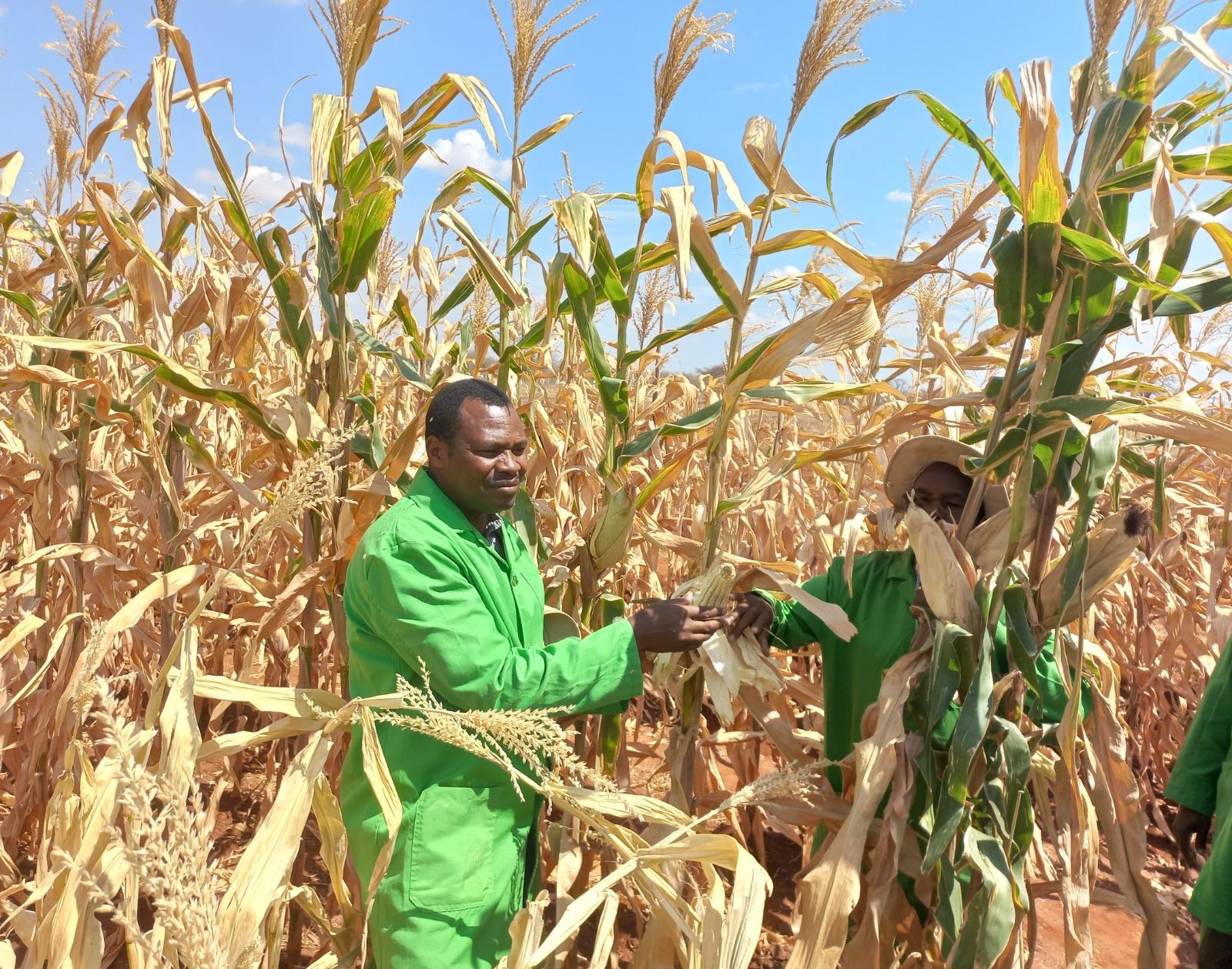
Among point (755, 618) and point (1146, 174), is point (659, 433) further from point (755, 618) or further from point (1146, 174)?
point (1146, 174)

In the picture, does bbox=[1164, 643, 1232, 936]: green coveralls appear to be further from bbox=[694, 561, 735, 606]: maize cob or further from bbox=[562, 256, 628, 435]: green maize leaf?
bbox=[562, 256, 628, 435]: green maize leaf

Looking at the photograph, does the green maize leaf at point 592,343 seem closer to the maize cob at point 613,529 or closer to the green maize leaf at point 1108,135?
the maize cob at point 613,529

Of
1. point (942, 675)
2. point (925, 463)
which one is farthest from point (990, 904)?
point (925, 463)

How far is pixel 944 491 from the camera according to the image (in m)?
2.10

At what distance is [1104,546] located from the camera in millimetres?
1695

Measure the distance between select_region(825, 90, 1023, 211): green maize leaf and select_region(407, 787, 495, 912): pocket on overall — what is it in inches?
60.2

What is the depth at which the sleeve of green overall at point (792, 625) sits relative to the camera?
2.17m

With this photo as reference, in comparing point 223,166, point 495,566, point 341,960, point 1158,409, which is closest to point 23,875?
point 341,960

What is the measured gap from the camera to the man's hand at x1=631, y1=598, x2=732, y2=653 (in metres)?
1.83

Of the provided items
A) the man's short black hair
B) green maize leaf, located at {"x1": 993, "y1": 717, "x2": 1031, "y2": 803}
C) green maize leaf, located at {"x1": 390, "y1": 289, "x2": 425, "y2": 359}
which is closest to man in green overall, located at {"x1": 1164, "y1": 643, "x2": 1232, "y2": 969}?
green maize leaf, located at {"x1": 993, "y1": 717, "x2": 1031, "y2": 803}

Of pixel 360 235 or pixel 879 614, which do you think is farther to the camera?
pixel 879 614

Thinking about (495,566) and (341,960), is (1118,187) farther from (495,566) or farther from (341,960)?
(341,960)

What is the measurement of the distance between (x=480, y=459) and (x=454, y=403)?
152mm

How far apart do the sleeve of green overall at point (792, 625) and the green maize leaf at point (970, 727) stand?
0.54 metres
